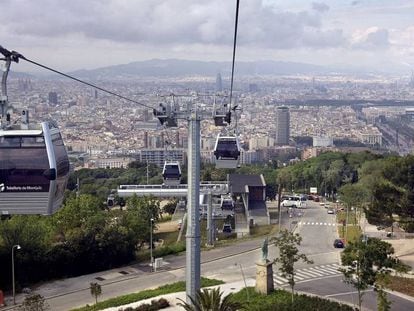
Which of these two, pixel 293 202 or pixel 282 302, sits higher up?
pixel 282 302

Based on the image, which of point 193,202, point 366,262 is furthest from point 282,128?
point 193,202

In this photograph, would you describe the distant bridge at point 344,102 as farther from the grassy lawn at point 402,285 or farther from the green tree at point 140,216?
the grassy lawn at point 402,285

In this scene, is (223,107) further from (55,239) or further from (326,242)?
(326,242)

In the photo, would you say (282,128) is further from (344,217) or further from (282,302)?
(282,302)

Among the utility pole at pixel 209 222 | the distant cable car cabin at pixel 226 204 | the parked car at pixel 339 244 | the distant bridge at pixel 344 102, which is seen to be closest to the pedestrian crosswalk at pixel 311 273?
the parked car at pixel 339 244

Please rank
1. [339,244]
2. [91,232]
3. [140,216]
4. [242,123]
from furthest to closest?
1. [242,123]
2. [140,216]
3. [339,244]
4. [91,232]

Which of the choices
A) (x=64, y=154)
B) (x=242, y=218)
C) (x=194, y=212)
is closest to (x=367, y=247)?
(x=194, y=212)

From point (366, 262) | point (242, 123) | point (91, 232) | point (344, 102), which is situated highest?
point (344, 102)
